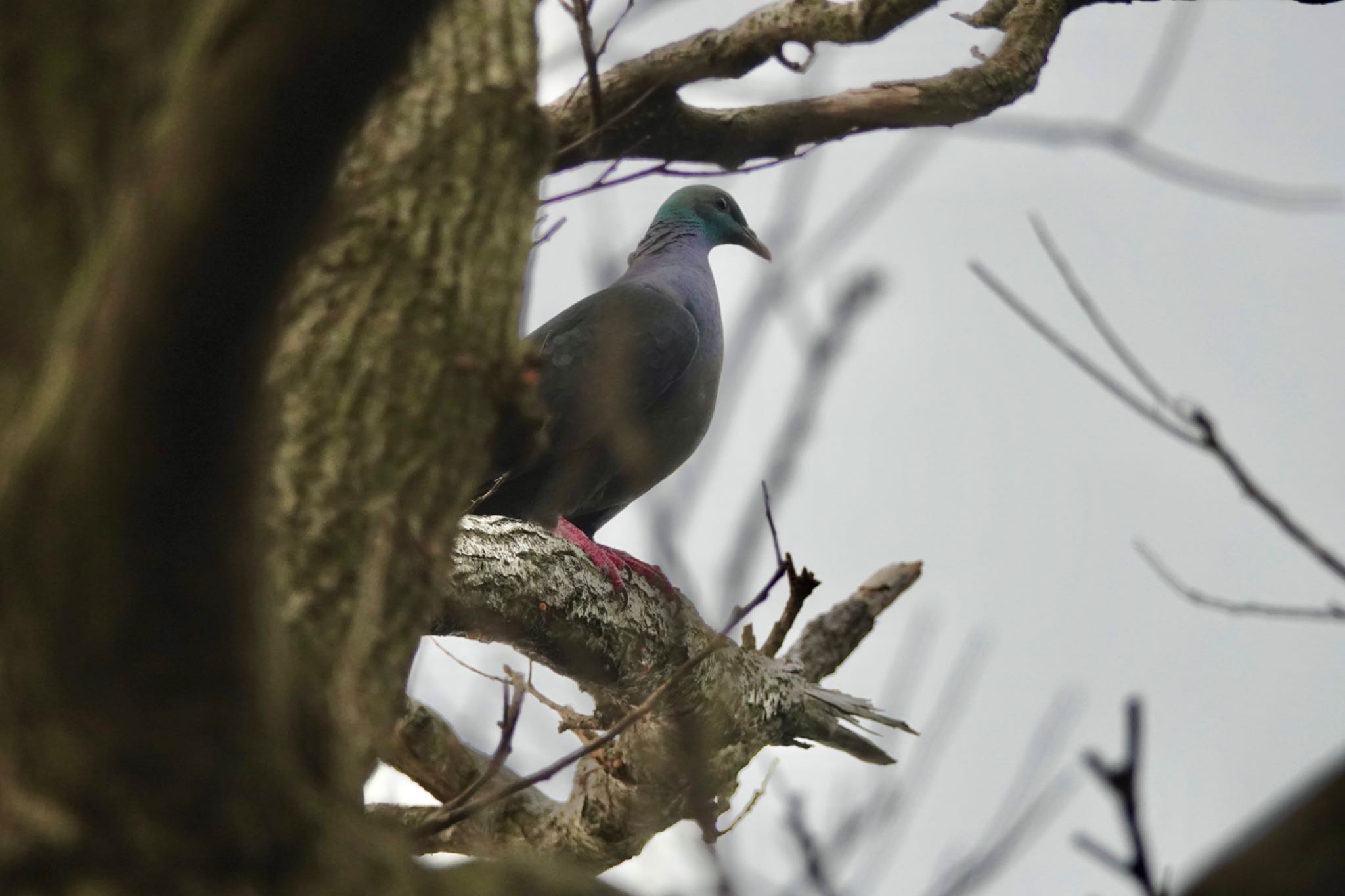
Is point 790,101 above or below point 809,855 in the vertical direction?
above

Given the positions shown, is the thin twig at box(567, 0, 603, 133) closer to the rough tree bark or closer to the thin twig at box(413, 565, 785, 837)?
the rough tree bark

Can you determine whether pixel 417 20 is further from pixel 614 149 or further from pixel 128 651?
pixel 614 149

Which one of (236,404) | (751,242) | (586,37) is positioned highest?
(751,242)

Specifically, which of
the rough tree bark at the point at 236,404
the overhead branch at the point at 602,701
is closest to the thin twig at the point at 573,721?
the overhead branch at the point at 602,701

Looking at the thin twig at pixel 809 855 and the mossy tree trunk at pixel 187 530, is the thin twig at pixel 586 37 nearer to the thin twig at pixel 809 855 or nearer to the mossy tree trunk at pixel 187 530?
the mossy tree trunk at pixel 187 530

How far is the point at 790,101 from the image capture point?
3889 millimetres

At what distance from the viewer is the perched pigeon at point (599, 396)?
4.01 meters

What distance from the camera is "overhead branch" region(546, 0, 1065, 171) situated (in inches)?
145

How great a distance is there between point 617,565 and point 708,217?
92.8 inches

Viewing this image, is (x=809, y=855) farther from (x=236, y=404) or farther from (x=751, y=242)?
(x=751, y=242)

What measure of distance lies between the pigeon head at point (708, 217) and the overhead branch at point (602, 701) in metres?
2.32

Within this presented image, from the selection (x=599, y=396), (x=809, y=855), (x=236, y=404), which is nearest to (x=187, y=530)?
(x=236, y=404)

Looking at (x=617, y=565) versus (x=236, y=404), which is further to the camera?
(x=617, y=565)

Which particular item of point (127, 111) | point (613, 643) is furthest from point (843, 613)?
point (127, 111)
